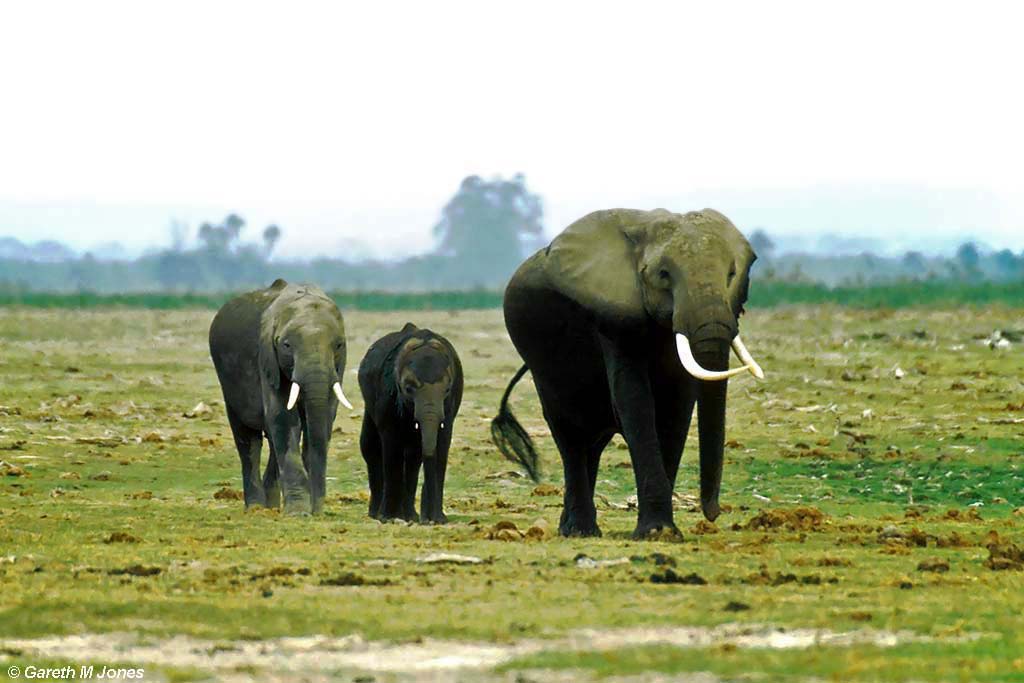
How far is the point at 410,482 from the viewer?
1717 cm

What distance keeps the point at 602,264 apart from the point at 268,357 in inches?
181

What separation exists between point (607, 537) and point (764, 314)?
35640mm

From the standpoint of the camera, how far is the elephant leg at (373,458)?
1736 centimetres

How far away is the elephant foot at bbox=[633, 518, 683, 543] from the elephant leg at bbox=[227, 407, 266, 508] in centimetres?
492

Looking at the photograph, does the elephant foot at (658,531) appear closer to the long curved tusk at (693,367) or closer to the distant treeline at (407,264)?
the long curved tusk at (693,367)

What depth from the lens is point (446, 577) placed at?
11406mm

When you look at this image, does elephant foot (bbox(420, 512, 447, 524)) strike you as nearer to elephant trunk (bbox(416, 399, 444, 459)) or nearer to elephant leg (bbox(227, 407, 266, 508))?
elephant trunk (bbox(416, 399, 444, 459))

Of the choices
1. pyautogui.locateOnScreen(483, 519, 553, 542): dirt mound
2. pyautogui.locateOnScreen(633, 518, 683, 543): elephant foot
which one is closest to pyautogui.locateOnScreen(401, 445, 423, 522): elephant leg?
pyautogui.locateOnScreen(483, 519, 553, 542): dirt mound

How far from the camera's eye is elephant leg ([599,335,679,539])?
13.5 metres

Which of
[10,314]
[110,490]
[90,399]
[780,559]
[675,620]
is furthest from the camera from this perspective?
[10,314]

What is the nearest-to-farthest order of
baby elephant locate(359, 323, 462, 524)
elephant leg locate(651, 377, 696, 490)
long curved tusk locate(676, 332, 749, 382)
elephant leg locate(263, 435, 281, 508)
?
1. long curved tusk locate(676, 332, 749, 382)
2. elephant leg locate(651, 377, 696, 490)
3. baby elephant locate(359, 323, 462, 524)
4. elephant leg locate(263, 435, 281, 508)

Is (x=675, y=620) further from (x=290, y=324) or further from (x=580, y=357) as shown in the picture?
(x=290, y=324)

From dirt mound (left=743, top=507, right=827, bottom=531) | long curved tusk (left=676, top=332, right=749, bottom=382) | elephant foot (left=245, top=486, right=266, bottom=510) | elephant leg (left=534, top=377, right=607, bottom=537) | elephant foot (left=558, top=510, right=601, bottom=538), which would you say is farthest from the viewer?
elephant foot (left=245, top=486, right=266, bottom=510)

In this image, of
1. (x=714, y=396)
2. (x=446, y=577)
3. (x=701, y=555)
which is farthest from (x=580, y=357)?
(x=446, y=577)
